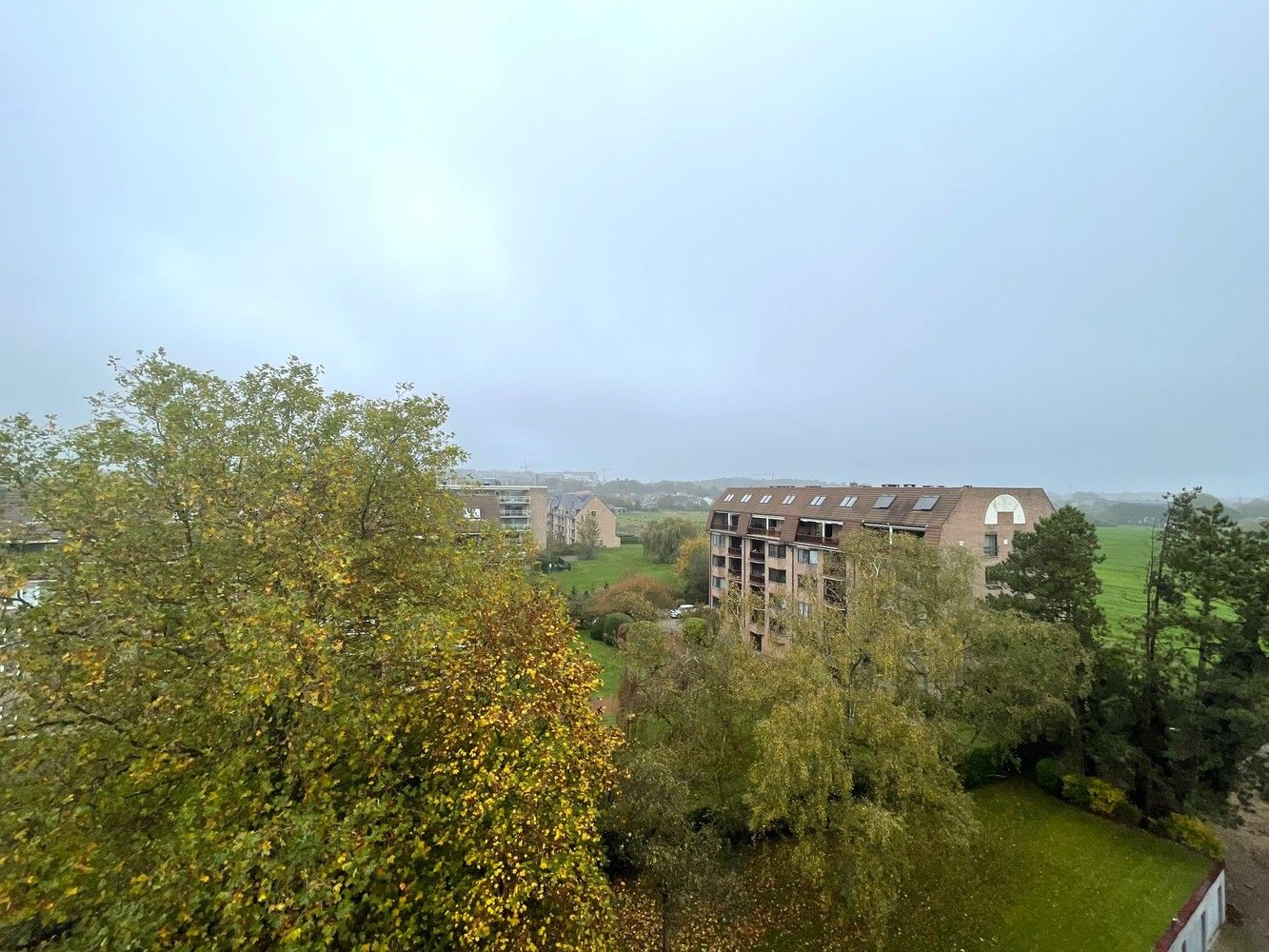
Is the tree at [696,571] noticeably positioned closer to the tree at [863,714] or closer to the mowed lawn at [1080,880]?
the tree at [863,714]

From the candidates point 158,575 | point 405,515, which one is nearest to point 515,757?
point 405,515

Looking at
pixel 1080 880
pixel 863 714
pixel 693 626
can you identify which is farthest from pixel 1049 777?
pixel 693 626

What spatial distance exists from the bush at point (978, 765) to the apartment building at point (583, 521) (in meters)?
75.1

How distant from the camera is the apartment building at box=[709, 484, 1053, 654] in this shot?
94.5 feet

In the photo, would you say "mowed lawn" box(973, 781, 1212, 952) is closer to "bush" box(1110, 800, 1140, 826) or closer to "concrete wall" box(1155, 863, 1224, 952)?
"concrete wall" box(1155, 863, 1224, 952)

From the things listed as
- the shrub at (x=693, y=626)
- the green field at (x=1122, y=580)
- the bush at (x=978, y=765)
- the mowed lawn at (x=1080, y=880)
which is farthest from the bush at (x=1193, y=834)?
the shrub at (x=693, y=626)

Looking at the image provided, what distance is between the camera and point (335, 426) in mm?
12492

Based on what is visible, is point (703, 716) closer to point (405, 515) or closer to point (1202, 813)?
point (405, 515)

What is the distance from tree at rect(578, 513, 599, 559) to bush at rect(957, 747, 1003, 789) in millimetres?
68751

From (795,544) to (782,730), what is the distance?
2602 centimetres

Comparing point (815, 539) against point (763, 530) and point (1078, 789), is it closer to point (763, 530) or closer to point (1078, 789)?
point (763, 530)

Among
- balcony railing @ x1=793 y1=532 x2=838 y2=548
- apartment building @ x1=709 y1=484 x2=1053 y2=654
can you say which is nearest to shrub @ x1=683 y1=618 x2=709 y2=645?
apartment building @ x1=709 y1=484 x2=1053 y2=654

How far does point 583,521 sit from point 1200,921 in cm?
8304

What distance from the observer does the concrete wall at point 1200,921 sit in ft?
47.8
